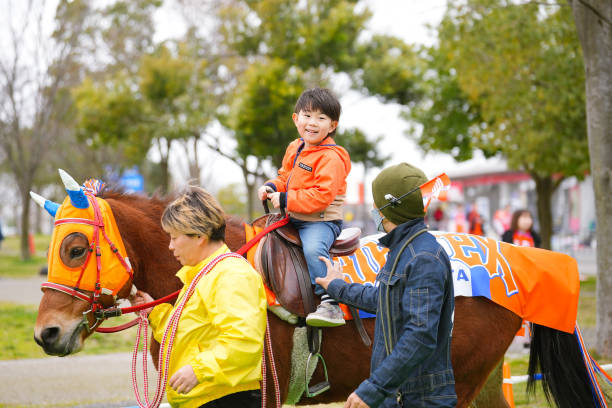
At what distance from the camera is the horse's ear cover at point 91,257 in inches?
120

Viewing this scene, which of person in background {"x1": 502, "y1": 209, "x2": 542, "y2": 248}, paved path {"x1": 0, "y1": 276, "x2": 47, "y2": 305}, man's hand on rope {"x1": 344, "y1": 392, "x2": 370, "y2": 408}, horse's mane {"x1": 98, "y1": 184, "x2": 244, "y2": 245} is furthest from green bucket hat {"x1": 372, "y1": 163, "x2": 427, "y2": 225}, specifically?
paved path {"x1": 0, "y1": 276, "x2": 47, "y2": 305}

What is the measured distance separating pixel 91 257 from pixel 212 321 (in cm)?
110

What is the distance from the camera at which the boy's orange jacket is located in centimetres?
321

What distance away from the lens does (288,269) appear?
10.7 ft

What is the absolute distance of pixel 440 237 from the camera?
3709mm

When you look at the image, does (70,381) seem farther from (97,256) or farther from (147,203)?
(97,256)

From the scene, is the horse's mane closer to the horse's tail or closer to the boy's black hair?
the boy's black hair

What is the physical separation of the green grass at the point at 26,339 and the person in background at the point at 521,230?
623cm

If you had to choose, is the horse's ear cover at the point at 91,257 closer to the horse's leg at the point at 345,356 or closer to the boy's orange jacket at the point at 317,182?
the boy's orange jacket at the point at 317,182

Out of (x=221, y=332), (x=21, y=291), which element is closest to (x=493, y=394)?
(x=221, y=332)

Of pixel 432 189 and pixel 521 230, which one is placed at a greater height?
pixel 432 189

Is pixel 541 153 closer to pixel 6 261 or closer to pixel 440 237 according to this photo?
pixel 440 237

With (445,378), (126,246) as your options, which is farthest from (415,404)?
(126,246)

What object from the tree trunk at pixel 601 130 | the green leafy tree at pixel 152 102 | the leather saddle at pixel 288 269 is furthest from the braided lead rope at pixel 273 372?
the green leafy tree at pixel 152 102
